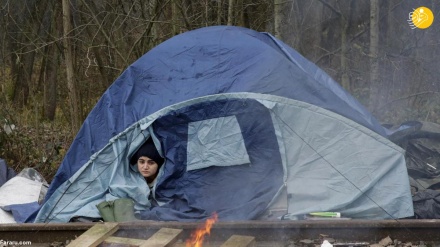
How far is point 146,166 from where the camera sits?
680cm

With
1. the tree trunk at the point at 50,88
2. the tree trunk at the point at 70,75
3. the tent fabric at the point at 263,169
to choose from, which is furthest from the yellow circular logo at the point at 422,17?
the tent fabric at the point at 263,169

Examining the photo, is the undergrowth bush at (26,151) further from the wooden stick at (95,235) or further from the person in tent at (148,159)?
the wooden stick at (95,235)

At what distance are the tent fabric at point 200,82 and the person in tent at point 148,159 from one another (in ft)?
0.99

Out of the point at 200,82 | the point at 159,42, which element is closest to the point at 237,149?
the point at 200,82

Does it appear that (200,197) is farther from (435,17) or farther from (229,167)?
(435,17)

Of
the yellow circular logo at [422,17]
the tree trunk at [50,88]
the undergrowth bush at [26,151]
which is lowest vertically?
the undergrowth bush at [26,151]

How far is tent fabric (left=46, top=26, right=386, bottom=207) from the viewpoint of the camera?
6695 mm

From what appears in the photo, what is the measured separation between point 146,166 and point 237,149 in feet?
3.20

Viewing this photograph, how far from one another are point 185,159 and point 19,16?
430 inches

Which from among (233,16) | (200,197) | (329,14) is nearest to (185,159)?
(200,197)

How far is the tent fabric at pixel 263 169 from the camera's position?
6492mm

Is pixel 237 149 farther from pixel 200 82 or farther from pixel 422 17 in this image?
pixel 422 17

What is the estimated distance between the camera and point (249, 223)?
600cm

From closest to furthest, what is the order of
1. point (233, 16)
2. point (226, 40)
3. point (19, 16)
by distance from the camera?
point (226, 40), point (233, 16), point (19, 16)
